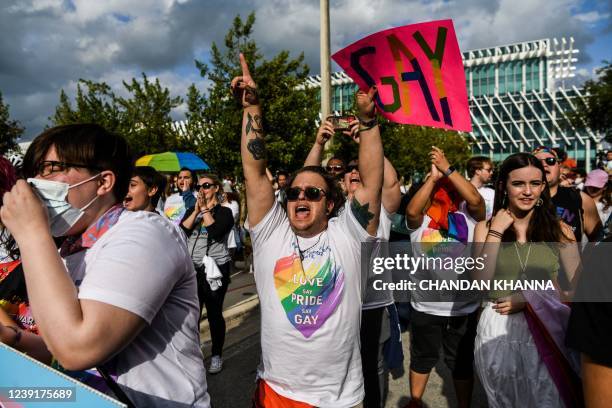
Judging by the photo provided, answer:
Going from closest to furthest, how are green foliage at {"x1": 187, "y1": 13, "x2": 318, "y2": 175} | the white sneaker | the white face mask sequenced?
the white face mask, the white sneaker, green foliage at {"x1": 187, "y1": 13, "x2": 318, "y2": 175}

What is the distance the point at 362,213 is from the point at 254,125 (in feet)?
2.42

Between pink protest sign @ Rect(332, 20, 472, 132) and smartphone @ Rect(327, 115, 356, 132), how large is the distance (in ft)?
0.69

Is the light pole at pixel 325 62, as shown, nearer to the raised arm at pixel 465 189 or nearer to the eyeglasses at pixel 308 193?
the raised arm at pixel 465 189

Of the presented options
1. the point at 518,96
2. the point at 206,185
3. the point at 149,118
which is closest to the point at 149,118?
the point at 149,118

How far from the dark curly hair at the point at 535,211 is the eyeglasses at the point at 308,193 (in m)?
1.23

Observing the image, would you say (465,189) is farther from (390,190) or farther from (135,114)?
(135,114)

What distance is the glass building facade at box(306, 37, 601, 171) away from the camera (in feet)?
249

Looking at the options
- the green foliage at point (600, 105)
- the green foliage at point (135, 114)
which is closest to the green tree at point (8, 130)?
the green foliage at point (135, 114)

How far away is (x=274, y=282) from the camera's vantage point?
2.29 m

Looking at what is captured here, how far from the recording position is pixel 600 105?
2066cm

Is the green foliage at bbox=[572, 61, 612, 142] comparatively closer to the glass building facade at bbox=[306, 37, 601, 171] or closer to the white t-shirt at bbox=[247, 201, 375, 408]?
the white t-shirt at bbox=[247, 201, 375, 408]

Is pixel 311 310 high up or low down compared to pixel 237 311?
up

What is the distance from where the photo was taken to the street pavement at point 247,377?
12.2 feet

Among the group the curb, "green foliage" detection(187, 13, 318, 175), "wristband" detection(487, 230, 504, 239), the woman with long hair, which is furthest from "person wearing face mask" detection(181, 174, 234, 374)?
"green foliage" detection(187, 13, 318, 175)
